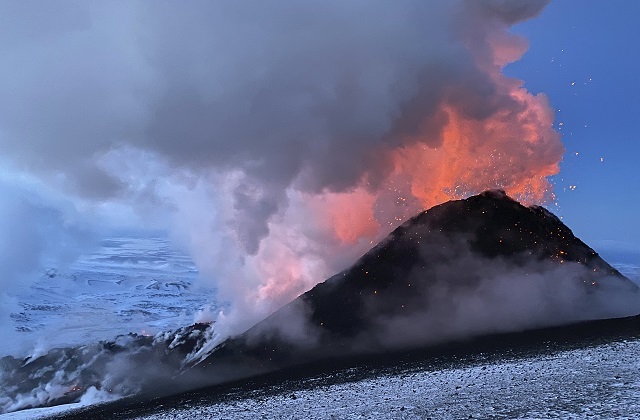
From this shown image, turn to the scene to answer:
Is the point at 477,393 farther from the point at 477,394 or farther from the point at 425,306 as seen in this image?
the point at 425,306

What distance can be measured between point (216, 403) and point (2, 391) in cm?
8256

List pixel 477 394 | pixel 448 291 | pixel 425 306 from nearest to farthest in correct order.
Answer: pixel 477 394 → pixel 425 306 → pixel 448 291

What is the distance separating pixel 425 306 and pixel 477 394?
3628cm

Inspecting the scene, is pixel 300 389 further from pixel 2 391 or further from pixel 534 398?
pixel 2 391

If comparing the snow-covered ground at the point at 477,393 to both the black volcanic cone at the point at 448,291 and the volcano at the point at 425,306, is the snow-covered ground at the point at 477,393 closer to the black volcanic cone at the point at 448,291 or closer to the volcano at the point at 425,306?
the volcano at the point at 425,306

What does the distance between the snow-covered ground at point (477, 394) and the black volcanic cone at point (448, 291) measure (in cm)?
1676

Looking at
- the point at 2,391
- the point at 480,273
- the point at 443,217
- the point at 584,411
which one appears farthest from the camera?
the point at 2,391

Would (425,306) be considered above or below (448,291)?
below

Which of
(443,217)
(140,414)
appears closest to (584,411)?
(140,414)

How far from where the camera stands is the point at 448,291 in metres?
68.4

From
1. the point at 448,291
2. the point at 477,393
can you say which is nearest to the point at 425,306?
the point at 448,291

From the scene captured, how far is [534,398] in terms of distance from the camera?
26.9 m

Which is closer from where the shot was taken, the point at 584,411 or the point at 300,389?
the point at 584,411

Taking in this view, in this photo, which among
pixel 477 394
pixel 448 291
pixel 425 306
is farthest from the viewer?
pixel 448 291
